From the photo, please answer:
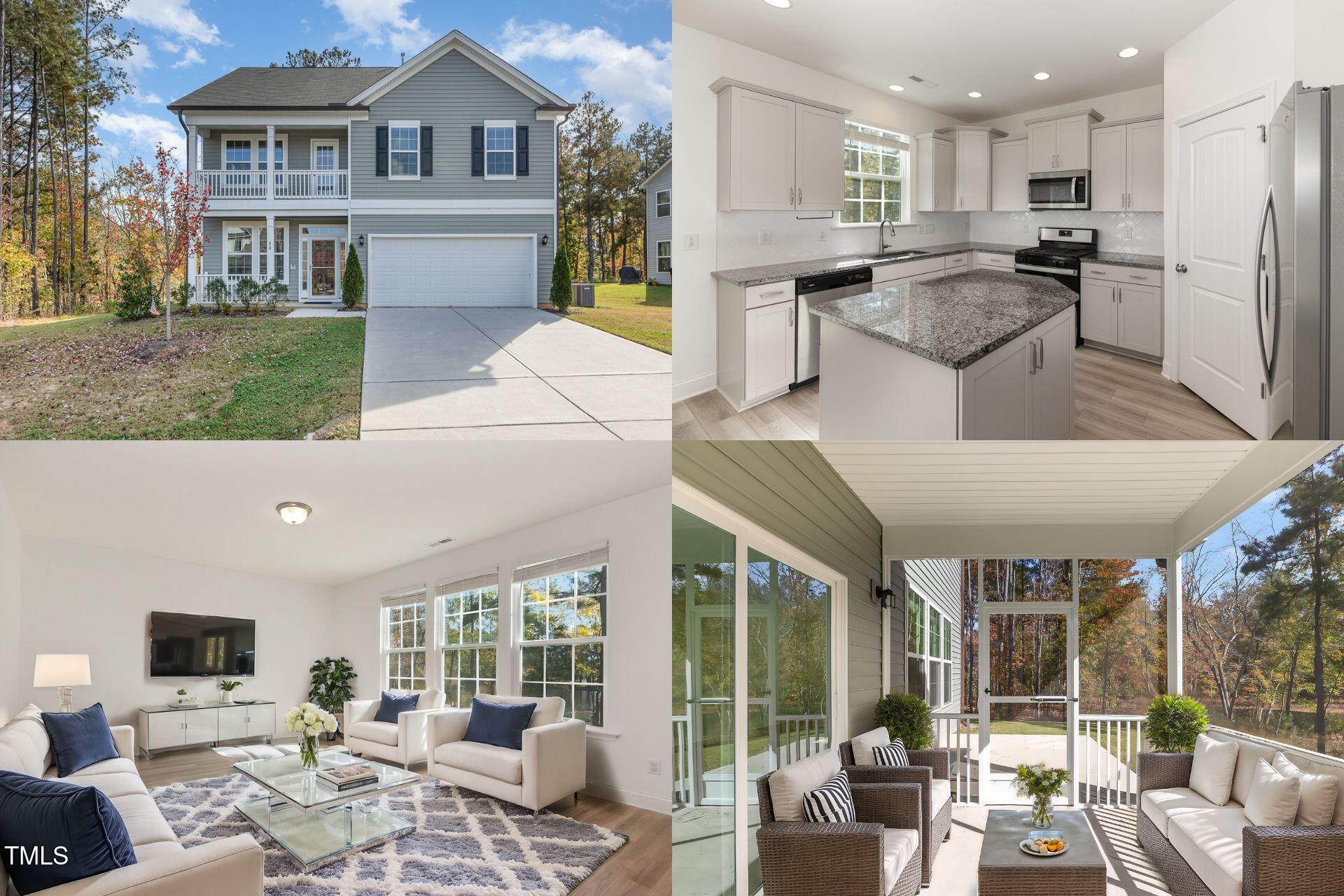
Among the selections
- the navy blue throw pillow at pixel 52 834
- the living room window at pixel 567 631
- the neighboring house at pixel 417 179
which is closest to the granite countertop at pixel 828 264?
the neighboring house at pixel 417 179

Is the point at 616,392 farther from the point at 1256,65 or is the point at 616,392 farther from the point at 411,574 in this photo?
the point at 1256,65

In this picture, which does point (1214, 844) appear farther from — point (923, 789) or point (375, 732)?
point (375, 732)

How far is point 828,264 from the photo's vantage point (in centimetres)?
676

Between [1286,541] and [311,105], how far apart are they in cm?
786

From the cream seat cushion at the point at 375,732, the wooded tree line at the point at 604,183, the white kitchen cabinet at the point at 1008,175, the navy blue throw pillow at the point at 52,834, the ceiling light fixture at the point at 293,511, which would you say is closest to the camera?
the navy blue throw pillow at the point at 52,834

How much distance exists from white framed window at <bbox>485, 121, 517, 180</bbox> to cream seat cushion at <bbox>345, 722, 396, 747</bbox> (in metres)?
4.58

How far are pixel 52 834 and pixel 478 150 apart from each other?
504 centimetres

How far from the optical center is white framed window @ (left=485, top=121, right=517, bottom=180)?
5.85 m

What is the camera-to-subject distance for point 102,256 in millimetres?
4789

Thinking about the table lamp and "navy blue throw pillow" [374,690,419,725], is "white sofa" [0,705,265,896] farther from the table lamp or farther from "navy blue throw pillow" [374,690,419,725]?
"navy blue throw pillow" [374,690,419,725]

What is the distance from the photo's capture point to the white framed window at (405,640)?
22.3 feet

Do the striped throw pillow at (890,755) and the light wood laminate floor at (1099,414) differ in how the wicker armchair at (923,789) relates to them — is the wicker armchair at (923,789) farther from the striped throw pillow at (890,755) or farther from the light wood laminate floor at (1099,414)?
the light wood laminate floor at (1099,414)

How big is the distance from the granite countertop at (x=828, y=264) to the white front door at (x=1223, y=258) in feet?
7.98

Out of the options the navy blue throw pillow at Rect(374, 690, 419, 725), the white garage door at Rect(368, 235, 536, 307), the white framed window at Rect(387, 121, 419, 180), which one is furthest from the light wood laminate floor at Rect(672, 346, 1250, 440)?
the navy blue throw pillow at Rect(374, 690, 419, 725)
